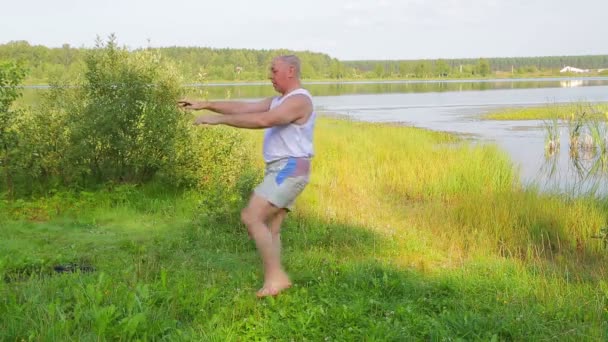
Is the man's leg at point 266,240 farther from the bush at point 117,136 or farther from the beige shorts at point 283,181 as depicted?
the bush at point 117,136

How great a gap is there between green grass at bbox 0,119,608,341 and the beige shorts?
2.23 ft

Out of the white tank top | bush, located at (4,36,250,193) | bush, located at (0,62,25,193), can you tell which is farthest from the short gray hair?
bush, located at (0,62,25,193)

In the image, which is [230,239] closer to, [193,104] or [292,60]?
[193,104]

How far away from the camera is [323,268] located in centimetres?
481

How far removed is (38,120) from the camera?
8.27m

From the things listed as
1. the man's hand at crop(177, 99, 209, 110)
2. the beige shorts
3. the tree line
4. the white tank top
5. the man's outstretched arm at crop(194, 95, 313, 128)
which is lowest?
the beige shorts

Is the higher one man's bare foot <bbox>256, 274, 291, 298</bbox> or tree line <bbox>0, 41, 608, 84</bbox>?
tree line <bbox>0, 41, 608, 84</bbox>

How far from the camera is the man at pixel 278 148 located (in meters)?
3.87

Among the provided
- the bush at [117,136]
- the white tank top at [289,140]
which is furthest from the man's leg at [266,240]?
the bush at [117,136]

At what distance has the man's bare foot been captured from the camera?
4064mm

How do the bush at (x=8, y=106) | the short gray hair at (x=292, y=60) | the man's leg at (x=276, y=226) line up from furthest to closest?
the bush at (x=8, y=106) → the man's leg at (x=276, y=226) → the short gray hair at (x=292, y=60)

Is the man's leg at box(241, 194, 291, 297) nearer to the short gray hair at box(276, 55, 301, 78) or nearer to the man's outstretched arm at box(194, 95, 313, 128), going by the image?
the man's outstretched arm at box(194, 95, 313, 128)

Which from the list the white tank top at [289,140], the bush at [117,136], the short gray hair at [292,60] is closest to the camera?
the white tank top at [289,140]

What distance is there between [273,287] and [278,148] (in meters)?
0.98
